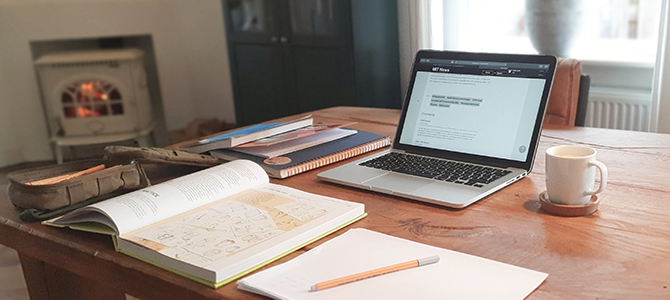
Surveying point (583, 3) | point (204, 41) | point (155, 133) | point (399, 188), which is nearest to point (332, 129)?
point (399, 188)

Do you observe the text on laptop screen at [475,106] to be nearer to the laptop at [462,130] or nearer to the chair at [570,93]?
the laptop at [462,130]

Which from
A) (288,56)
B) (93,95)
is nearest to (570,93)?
(288,56)

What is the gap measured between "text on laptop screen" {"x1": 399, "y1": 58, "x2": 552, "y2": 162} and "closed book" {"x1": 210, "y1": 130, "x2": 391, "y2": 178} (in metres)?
0.11

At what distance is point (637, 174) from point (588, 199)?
0.22 meters

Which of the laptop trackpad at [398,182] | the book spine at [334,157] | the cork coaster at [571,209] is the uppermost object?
the book spine at [334,157]

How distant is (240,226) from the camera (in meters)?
0.87

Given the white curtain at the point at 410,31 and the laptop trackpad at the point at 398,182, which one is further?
the white curtain at the point at 410,31

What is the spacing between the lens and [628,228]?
2.72 feet

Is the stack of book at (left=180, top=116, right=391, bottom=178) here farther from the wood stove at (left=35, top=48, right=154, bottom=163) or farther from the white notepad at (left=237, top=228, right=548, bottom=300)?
the wood stove at (left=35, top=48, right=154, bottom=163)

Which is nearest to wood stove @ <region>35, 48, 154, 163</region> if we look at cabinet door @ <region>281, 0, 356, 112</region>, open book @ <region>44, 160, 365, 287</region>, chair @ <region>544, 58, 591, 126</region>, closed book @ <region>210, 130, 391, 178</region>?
cabinet door @ <region>281, 0, 356, 112</region>

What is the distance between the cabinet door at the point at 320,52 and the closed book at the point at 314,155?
1.58 m

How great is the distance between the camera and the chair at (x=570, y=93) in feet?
5.30

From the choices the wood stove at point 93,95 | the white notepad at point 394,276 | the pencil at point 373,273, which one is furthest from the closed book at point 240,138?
the wood stove at point 93,95

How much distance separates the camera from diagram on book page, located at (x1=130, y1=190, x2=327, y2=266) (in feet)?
2.61
